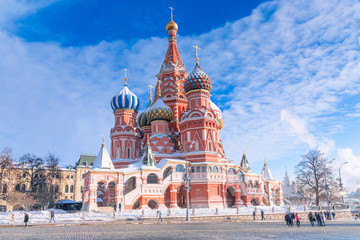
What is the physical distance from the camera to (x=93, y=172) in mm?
33000

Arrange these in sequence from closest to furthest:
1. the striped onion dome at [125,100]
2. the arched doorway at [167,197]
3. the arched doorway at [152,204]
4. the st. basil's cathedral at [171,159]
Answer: the st. basil's cathedral at [171,159], the arched doorway at [152,204], the arched doorway at [167,197], the striped onion dome at [125,100]

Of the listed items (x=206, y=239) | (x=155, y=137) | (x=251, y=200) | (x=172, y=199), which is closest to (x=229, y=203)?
(x=251, y=200)

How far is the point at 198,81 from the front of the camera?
42.6m

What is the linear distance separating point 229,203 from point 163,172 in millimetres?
11386

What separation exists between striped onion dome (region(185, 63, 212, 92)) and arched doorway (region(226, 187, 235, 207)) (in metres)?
15.0

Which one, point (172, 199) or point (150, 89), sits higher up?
point (150, 89)

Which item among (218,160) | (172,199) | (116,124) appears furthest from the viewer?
(116,124)

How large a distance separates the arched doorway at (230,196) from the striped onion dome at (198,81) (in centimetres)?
1498

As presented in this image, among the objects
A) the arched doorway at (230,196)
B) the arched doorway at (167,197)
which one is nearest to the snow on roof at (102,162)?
the arched doorway at (167,197)

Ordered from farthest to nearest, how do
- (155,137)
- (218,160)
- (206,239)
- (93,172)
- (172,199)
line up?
1. (155,137)
2. (218,160)
3. (172,199)
4. (93,172)
5. (206,239)

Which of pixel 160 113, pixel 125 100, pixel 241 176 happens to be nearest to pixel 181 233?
pixel 241 176

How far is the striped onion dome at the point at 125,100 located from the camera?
46938mm

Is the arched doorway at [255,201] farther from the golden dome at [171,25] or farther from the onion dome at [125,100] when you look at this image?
the golden dome at [171,25]

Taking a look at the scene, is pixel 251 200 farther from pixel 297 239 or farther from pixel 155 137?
pixel 297 239
